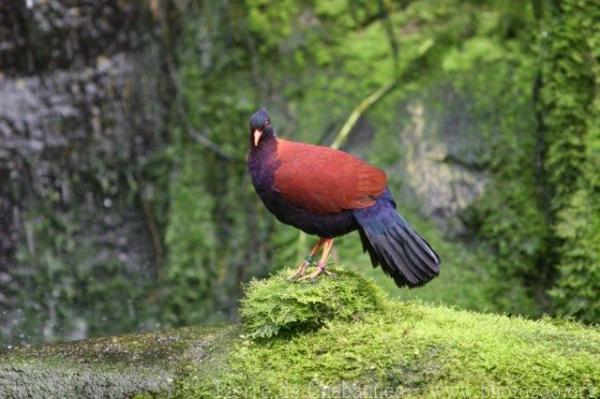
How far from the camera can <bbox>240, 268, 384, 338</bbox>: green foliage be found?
163 inches

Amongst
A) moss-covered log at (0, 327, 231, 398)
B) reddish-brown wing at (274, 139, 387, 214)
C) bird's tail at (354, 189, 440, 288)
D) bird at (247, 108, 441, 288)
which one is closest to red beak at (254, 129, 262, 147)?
bird at (247, 108, 441, 288)

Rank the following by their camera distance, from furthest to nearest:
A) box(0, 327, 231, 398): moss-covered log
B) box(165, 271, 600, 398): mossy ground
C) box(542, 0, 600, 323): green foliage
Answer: box(542, 0, 600, 323): green foliage < box(0, 327, 231, 398): moss-covered log < box(165, 271, 600, 398): mossy ground

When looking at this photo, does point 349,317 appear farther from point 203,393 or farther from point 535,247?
point 535,247

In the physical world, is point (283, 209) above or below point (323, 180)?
below

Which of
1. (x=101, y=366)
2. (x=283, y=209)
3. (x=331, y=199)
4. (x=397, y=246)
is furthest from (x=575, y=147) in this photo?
(x=101, y=366)

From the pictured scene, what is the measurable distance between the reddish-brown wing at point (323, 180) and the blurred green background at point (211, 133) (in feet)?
8.64

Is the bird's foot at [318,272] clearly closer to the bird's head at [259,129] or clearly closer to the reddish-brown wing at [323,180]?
the reddish-brown wing at [323,180]

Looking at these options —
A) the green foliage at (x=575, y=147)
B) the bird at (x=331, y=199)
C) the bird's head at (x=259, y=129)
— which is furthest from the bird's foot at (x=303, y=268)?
the green foliage at (x=575, y=147)

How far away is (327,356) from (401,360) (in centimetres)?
33

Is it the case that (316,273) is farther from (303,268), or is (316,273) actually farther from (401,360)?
(401,360)

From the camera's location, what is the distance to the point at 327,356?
3953mm

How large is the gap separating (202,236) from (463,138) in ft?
7.50

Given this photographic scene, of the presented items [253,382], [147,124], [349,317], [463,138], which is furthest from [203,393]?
[147,124]

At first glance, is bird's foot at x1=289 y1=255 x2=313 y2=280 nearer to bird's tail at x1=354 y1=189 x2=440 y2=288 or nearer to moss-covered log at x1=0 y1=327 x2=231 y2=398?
bird's tail at x1=354 y1=189 x2=440 y2=288
